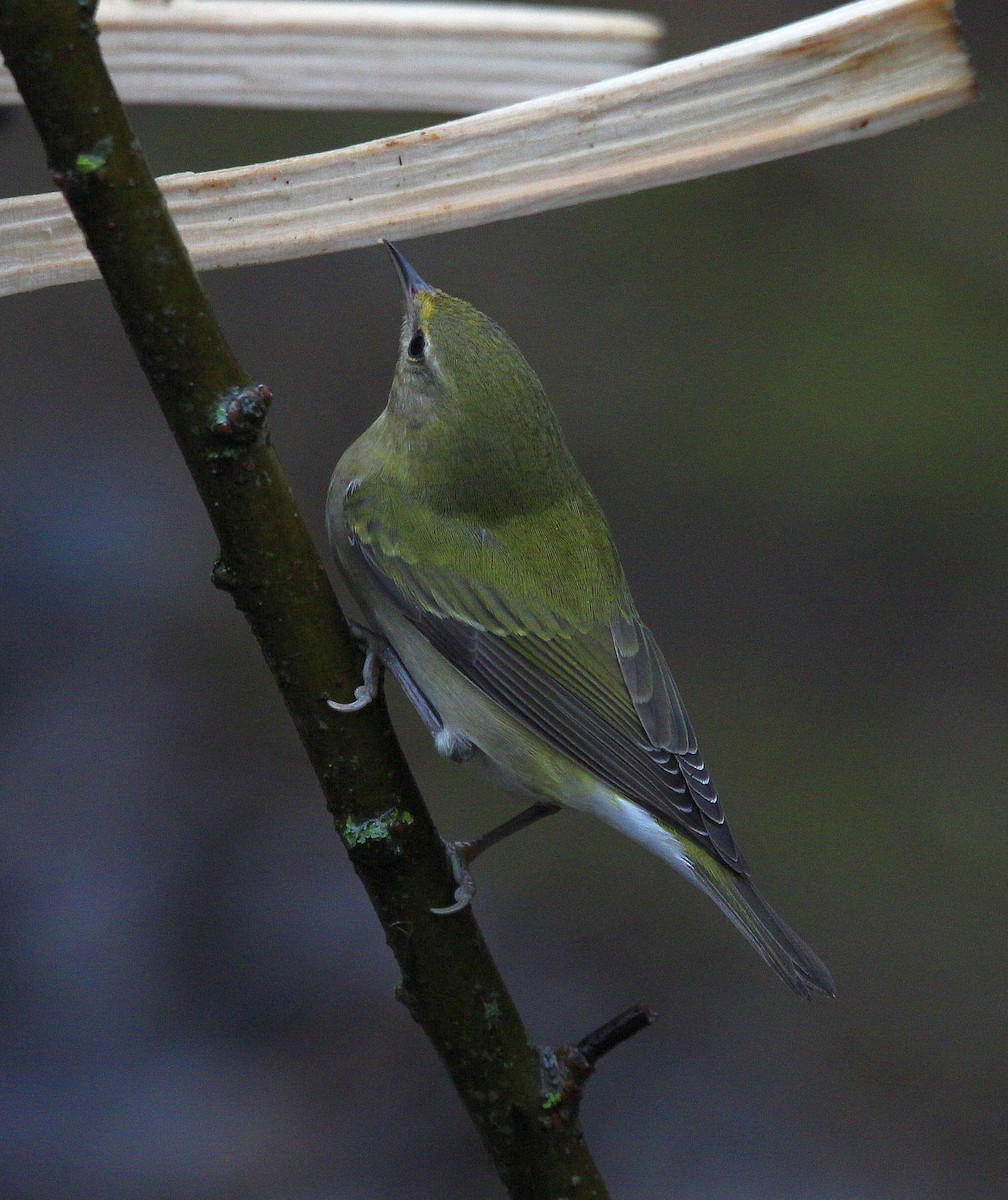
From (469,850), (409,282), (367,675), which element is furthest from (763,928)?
(409,282)

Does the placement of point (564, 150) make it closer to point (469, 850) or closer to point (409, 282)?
point (409, 282)

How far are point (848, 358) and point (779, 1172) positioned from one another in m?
4.27

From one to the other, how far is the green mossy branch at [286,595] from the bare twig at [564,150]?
43 centimetres

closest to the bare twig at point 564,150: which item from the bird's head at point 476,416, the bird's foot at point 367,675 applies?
the bird's foot at point 367,675

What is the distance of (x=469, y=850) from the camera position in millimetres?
2885

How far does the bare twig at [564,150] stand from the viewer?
80.6 inches

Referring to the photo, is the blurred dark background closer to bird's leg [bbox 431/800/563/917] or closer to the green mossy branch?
the green mossy branch

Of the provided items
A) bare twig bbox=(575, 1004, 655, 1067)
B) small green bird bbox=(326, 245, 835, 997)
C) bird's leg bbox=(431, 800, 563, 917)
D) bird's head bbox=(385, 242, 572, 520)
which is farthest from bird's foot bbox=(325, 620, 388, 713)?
bare twig bbox=(575, 1004, 655, 1067)

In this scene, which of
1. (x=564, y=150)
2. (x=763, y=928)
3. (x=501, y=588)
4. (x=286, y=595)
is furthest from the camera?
(x=501, y=588)

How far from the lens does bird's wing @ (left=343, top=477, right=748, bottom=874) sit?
320cm

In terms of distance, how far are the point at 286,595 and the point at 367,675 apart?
37 centimetres

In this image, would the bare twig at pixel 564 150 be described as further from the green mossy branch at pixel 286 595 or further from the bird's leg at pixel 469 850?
the bird's leg at pixel 469 850

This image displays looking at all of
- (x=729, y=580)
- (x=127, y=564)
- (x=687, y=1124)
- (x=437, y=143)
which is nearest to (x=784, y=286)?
(x=729, y=580)

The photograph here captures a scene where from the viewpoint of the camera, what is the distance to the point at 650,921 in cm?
525
